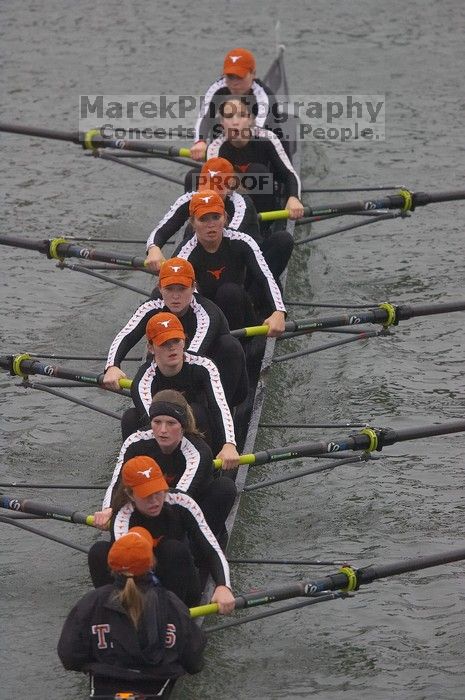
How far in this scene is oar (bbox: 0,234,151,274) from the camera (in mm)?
11008

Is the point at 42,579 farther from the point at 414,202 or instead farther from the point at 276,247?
the point at 414,202

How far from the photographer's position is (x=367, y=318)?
34.5 ft

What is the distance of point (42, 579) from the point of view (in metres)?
9.47

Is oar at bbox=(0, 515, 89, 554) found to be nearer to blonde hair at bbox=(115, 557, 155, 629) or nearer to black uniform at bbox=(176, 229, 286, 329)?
blonde hair at bbox=(115, 557, 155, 629)

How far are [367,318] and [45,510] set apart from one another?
2883 mm

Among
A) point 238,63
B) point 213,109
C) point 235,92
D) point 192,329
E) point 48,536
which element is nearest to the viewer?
point 48,536

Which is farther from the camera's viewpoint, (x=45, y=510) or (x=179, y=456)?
(x=45, y=510)

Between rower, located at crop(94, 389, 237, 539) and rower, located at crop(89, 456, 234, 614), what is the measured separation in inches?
8.9

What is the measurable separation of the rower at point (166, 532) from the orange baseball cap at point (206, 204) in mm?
2587

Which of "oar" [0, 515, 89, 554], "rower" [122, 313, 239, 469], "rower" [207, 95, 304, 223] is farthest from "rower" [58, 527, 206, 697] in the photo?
"rower" [207, 95, 304, 223]

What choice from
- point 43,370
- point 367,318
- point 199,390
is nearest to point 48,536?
point 199,390

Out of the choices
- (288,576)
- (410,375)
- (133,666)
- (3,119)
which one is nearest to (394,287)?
(410,375)

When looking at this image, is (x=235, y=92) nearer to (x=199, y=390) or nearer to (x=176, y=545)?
(x=199, y=390)

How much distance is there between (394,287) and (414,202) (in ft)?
5.96
